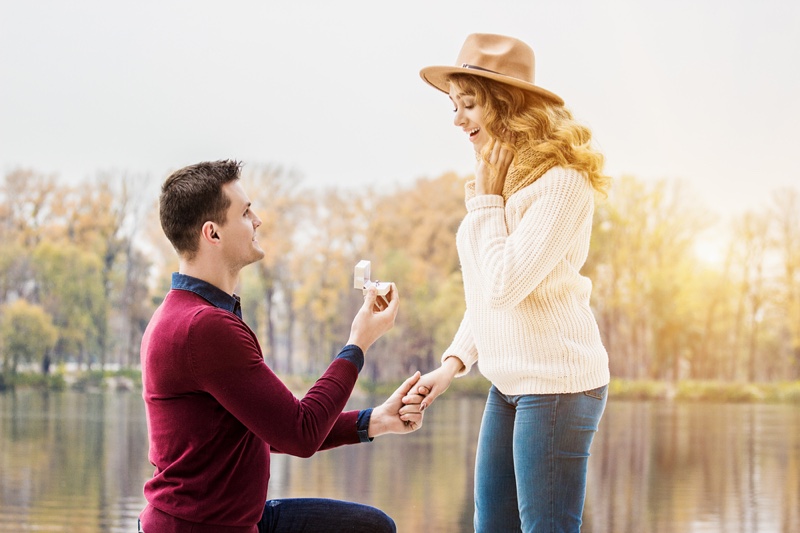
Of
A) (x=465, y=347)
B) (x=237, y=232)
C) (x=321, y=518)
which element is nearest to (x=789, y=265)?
(x=465, y=347)

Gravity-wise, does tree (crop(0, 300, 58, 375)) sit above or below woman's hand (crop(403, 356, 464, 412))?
below

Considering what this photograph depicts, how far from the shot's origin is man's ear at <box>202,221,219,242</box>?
1421 millimetres

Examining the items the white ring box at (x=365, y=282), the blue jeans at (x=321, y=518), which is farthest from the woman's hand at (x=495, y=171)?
the blue jeans at (x=321, y=518)

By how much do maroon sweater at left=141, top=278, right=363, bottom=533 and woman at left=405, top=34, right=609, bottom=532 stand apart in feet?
1.14

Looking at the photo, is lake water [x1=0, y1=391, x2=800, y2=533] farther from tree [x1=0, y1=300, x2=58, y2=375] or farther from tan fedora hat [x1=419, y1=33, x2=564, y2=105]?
tan fedora hat [x1=419, y1=33, x2=564, y2=105]

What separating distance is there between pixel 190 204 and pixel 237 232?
0.08 metres

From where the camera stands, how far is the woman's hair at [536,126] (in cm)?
155

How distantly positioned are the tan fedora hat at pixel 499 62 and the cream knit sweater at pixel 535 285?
19cm

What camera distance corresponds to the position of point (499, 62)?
165 centimetres

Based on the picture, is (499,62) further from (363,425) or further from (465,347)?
(363,425)

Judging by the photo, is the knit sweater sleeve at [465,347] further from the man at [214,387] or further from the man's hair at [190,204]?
the man's hair at [190,204]

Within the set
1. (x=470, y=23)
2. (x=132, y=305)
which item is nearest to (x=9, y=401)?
(x=132, y=305)

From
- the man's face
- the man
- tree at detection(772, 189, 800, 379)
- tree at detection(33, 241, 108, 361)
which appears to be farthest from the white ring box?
tree at detection(772, 189, 800, 379)

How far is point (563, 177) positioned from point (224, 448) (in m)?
0.70
